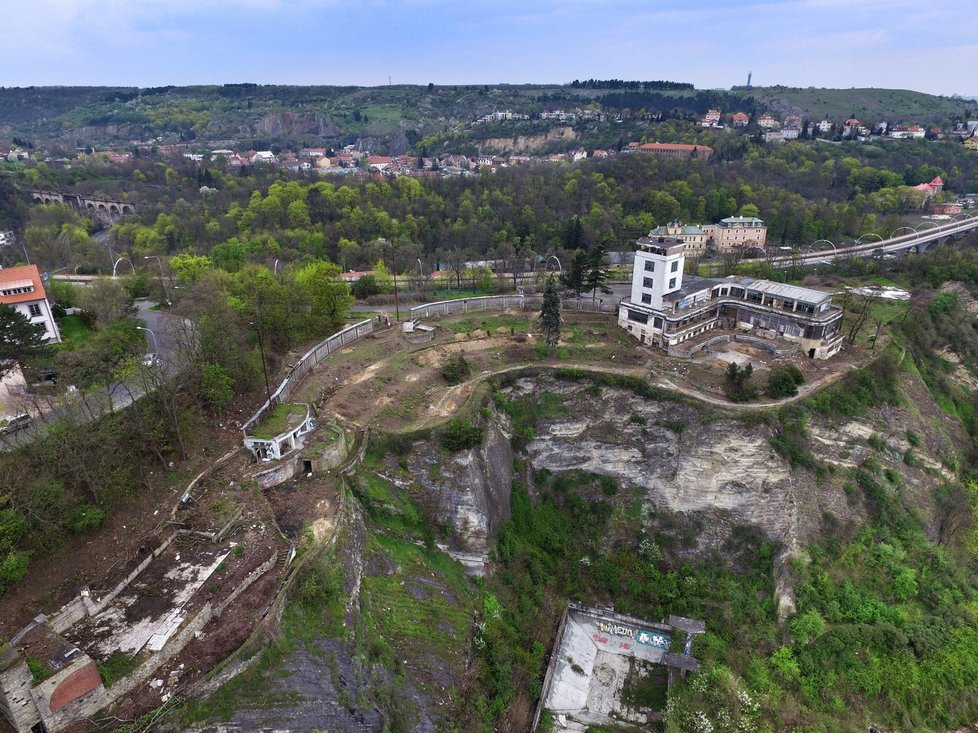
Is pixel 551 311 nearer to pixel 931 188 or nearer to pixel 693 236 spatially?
pixel 693 236

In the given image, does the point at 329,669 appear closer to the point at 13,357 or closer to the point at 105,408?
the point at 105,408

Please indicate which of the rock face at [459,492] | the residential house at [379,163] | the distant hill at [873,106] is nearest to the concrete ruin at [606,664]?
the rock face at [459,492]

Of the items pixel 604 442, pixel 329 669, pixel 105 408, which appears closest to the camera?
pixel 329 669

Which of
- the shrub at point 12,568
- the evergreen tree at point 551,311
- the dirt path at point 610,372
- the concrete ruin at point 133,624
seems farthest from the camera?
the evergreen tree at point 551,311

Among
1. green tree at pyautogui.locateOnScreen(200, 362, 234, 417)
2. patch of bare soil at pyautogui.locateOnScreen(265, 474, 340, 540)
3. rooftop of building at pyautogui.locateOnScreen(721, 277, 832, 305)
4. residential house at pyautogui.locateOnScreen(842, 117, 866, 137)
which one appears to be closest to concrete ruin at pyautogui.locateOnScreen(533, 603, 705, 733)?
patch of bare soil at pyautogui.locateOnScreen(265, 474, 340, 540)

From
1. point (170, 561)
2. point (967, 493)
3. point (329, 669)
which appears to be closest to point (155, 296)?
point (170, 561)


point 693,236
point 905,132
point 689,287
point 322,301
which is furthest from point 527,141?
point 322,301

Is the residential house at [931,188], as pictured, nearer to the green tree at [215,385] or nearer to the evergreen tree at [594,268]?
the evergreen tree at [594,268]
